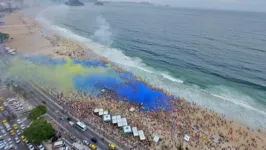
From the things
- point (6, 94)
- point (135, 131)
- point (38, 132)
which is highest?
point (38, 132)

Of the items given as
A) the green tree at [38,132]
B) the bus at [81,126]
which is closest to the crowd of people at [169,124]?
the bus at [81,126]

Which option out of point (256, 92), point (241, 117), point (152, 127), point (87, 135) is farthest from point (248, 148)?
point (87, 135)

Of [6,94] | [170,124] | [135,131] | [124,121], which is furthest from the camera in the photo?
[6,94]

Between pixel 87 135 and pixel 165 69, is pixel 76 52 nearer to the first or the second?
pixel 165 69

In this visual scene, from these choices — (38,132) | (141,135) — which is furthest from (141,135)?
(38,132)

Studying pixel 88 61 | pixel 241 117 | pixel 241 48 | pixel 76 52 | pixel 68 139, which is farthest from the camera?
pixel 241 48

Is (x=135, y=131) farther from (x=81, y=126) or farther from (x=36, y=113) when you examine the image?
(x=36, y=113)

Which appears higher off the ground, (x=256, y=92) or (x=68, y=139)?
(x=256, y=92)

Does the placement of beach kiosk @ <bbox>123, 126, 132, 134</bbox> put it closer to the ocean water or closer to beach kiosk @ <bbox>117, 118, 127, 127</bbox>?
beach kiosk @ <bbox>117, 118, 127, 127</bbox>

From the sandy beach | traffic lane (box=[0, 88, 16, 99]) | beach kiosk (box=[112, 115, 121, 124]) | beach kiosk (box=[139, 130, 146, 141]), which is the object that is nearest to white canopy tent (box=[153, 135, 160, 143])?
the sandy beach

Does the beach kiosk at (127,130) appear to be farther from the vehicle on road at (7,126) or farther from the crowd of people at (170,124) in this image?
the vehicle on road at (7,126)
